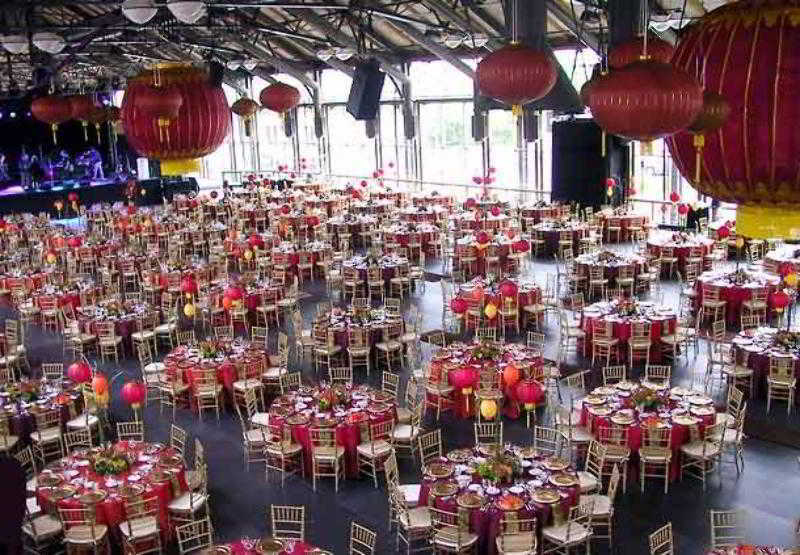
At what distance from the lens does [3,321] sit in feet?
64.7

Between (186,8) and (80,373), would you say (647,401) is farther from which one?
(186,8)

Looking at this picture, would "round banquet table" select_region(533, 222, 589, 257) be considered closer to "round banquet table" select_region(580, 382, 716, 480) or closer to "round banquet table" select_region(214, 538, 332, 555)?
"round banquet table" select_region(580, 382, 716, 480)

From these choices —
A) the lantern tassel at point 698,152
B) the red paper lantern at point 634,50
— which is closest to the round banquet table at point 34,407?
the red paper lantern at point 634,50

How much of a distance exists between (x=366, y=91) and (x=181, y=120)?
15.0 metres

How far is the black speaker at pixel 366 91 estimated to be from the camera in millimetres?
19719

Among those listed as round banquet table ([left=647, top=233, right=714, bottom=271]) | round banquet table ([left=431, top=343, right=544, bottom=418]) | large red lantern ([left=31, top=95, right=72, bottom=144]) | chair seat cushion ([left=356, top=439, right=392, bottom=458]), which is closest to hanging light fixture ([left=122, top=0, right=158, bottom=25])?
large red lantern ([left=31, top=95, right=72, bottom=144])

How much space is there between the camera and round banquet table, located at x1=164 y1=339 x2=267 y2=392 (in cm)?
1348

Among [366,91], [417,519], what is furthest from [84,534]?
[366,91]

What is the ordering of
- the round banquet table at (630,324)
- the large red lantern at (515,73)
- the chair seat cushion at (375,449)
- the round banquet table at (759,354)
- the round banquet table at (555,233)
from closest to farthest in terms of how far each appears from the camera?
the large red lantern at (515,73) → the chair seat cushion at (375,449) → the round banquet table at (759,354) → the round banquet table at (630,324) → the round banquet table at (555,233)

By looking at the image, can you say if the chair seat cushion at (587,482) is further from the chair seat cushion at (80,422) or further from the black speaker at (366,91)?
the black speaker at (366,91)

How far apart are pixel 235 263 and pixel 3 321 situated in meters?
6.61

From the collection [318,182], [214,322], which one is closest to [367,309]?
[214,322]

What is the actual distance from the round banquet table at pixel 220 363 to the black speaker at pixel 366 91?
788 cm

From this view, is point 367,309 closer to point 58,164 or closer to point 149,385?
point 149,385
